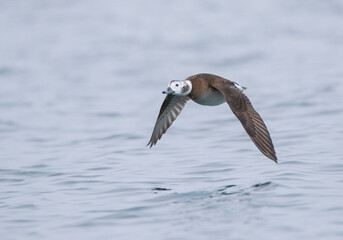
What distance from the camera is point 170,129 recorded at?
14695mm

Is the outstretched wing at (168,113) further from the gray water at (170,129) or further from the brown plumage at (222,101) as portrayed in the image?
the gray water at (170,129)

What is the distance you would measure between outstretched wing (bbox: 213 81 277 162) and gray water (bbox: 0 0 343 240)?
0.52 metres

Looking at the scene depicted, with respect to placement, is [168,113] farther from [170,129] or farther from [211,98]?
[170,129]

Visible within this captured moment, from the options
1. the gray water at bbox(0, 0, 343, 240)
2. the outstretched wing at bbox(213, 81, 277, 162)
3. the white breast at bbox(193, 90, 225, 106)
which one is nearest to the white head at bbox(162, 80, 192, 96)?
the white breast at bbox(193, 90, 225, 106)

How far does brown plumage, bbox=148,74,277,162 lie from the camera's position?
921cm

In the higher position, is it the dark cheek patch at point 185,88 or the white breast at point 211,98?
the dark cheek patch at point 185,88

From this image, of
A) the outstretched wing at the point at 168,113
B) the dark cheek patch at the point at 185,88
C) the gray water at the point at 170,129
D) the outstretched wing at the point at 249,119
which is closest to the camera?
the gray water at the point at 170,129

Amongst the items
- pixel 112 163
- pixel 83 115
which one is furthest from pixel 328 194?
pixel 83 115

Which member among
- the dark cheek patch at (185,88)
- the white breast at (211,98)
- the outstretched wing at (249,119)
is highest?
the dark cheek patch at (185,88)

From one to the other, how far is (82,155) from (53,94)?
6.19 meters

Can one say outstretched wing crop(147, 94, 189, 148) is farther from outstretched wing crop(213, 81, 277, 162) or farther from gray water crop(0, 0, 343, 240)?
outstretched wing crop(213, 81, 277, 162)

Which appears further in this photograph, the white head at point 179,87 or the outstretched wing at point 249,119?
the white head at point 179,87

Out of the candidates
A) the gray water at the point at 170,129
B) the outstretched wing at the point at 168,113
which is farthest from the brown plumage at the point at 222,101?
the gray water at the point at 170,129

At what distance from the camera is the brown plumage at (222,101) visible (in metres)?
9.21
